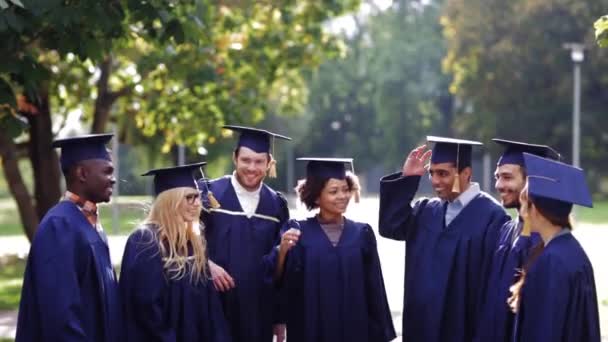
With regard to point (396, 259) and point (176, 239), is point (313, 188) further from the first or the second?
point (396, 259)

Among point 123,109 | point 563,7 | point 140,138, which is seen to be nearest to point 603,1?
point 563,7

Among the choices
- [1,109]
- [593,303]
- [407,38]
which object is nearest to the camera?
[593,303]

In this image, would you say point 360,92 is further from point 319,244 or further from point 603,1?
point 319,244

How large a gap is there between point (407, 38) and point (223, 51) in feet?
159

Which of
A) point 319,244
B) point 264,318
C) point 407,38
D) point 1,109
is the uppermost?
point 407,38

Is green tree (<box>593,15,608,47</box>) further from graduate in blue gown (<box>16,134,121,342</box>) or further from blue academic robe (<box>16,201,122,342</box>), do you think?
blue academic robe (<box>16,201,122,342</box>)

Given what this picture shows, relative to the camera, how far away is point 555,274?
236 inches

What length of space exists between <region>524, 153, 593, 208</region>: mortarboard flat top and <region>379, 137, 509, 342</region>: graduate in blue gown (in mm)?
1413

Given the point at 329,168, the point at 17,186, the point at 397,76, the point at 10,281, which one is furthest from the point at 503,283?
the point at 397,76

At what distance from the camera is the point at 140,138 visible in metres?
31.0

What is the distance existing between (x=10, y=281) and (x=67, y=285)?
46.5ft

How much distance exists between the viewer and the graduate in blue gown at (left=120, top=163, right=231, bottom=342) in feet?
23.7

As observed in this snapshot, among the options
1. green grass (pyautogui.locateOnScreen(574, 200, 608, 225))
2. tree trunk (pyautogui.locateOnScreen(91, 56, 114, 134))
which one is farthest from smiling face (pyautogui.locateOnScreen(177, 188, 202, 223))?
green grass (pyautogui.locateOnScreen(574, 200, 608, 225))

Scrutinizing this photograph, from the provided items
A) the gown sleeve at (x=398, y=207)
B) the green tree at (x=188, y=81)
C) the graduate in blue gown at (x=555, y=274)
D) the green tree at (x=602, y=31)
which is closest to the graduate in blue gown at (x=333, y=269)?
the gown sleeve at (x=398, y=207)
